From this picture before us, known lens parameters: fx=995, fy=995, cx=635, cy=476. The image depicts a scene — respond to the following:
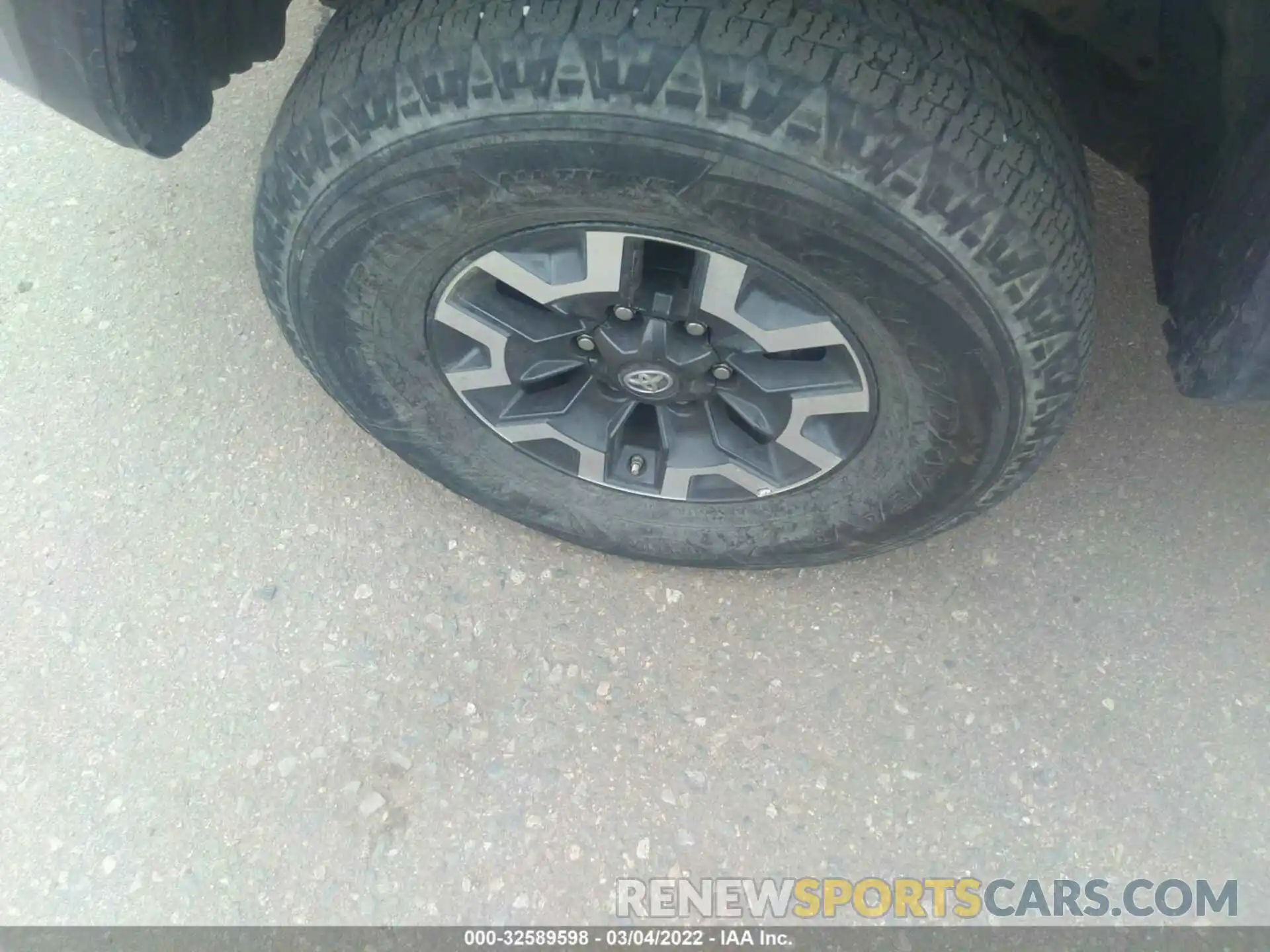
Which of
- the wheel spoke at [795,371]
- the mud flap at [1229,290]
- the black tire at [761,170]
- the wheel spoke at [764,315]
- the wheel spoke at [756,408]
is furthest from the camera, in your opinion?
the wheel spoke at [756,408]

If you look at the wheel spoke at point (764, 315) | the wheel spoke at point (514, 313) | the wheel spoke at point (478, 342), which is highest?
the wheel spoke at point (764, 315)

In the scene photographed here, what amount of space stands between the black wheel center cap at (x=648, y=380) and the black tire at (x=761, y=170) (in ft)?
1.13

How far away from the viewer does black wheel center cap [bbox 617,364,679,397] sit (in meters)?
1.80

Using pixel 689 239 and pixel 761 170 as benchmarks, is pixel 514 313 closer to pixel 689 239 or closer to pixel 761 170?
pixel 689 239

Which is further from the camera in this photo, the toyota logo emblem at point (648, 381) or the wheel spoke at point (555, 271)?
the toyota logo emblem at point (648, 381)

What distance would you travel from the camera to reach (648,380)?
1.83 m

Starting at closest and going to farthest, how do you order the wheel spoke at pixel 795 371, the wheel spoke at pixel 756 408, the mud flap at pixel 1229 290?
the mud flap at pixel 1229 290 < the wheel spoke at pixel 795 371 < the wheel spoke at pixel 756 408

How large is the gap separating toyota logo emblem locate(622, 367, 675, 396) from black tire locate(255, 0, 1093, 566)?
13.9 inches

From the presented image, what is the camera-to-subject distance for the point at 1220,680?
206 centimetres

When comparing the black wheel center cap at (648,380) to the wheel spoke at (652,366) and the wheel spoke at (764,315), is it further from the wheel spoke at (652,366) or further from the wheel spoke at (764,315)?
the wheel spoke at (764,315)

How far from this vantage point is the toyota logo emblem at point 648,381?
1.80 metres

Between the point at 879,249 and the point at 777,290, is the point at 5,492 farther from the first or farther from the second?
the point at 879,249

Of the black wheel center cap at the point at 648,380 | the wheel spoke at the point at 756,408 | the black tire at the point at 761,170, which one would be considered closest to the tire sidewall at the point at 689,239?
the black tire at the point at 761,170

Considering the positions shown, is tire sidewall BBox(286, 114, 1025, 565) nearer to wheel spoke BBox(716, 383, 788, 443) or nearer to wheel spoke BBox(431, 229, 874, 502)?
wheel spoke BBox(431, 229, 874, 502)
